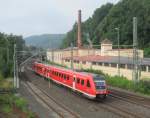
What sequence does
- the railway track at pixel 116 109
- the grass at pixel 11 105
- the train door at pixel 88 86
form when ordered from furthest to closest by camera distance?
the train door at pixel 88 86 < the grass at pixel 11 105 < the railway track at pixel 116 109

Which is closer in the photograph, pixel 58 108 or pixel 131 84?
pixel 58 108

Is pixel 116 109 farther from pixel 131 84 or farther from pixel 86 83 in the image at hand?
pixel 131 84

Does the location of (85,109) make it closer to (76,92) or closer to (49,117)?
(49,117)

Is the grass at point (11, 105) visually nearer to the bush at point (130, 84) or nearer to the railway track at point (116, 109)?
the railway track at point (116, 109)

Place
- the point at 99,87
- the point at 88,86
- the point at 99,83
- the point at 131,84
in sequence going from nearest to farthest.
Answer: the point at 99,87 → the point at 99,83 → the point at 88,86 → the point at 131,84

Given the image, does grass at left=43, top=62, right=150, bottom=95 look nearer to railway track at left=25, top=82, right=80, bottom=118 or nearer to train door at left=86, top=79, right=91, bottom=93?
train door at left=86, top=79, right=91, bottom=93

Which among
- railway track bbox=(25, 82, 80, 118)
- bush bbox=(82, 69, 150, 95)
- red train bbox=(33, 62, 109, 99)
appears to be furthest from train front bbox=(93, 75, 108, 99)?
bush bbox=(82, 69, 150, 95)

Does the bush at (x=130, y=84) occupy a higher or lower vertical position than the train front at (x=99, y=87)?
lower

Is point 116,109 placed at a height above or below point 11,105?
below

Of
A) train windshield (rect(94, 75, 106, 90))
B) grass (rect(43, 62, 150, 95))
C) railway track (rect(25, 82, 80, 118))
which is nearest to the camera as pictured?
railway track (rect(25, 82, 80, 118))

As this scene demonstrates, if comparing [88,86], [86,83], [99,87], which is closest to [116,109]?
[99,87]

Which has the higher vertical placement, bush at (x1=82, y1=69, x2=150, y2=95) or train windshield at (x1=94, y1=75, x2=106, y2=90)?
train windshield at (x1=94, y1=75, x2=106, y2=90)

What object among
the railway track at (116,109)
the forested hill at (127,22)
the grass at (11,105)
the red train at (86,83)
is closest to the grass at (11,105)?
the grass at (11,105)

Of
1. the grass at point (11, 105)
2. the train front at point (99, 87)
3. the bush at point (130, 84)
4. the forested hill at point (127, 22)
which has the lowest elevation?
the grass at point (11, 105)
